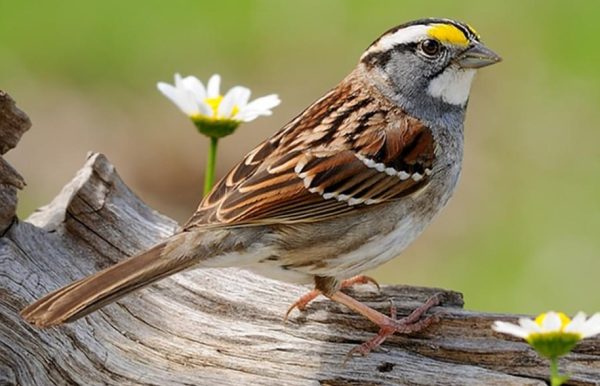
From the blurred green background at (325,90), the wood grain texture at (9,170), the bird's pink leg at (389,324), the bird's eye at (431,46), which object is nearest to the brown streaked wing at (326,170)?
the bird's eye at (431,46)

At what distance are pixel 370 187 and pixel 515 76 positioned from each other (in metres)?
4.75

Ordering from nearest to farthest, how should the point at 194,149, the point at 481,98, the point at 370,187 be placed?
the point at 370,187, the point at 194,149, the point at 481,98

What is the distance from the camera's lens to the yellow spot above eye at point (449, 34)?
5.34m

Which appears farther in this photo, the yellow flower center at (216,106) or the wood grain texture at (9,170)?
the yellow flower center at (216,106)

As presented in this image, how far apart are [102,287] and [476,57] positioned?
5.12ft

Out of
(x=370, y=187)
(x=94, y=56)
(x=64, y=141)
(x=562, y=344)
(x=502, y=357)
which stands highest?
(x=94, y=56)

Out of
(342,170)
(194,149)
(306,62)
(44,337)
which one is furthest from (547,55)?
(44,337)

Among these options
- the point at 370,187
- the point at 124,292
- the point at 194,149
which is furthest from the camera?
the point at 194,149

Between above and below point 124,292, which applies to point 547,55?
above

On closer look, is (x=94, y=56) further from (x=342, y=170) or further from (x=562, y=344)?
(x=562, y=344)

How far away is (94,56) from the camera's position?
32.0 ft

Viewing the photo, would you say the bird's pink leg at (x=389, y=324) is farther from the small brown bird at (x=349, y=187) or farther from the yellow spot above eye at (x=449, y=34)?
the yellow spot above eye at (x=449, y=34)

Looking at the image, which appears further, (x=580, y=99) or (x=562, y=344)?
(x=580, y=99)

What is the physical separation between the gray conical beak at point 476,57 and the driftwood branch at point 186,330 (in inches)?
31.7
